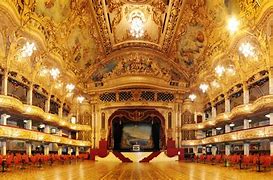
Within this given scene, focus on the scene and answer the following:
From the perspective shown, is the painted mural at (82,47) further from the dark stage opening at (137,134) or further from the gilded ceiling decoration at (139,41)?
the dark stage opening at (137,134)

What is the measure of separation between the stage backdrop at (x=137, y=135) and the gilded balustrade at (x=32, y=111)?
4.62 m

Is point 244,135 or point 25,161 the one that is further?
point 244,135

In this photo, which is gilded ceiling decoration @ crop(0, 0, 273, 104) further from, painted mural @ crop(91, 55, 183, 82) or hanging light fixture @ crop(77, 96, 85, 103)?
hanging light fixture @ crop(77, 96, 85, 103)

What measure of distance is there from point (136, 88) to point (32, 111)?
14.7 m

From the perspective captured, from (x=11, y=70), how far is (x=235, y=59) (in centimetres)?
1535

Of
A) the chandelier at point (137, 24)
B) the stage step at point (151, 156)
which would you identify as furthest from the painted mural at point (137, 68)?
the stage step at point (151, 156)

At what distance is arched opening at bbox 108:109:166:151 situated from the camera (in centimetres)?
4066

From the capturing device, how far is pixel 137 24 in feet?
110

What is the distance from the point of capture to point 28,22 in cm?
2233

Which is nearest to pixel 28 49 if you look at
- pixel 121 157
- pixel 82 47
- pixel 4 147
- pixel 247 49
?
pixel 4 147

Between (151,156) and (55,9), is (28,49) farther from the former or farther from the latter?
(151,156)

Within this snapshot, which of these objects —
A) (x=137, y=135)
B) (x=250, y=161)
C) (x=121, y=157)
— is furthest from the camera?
(x=137, y=135)

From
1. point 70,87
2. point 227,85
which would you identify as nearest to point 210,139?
point 227,85

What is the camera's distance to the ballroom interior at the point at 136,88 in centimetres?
2166
